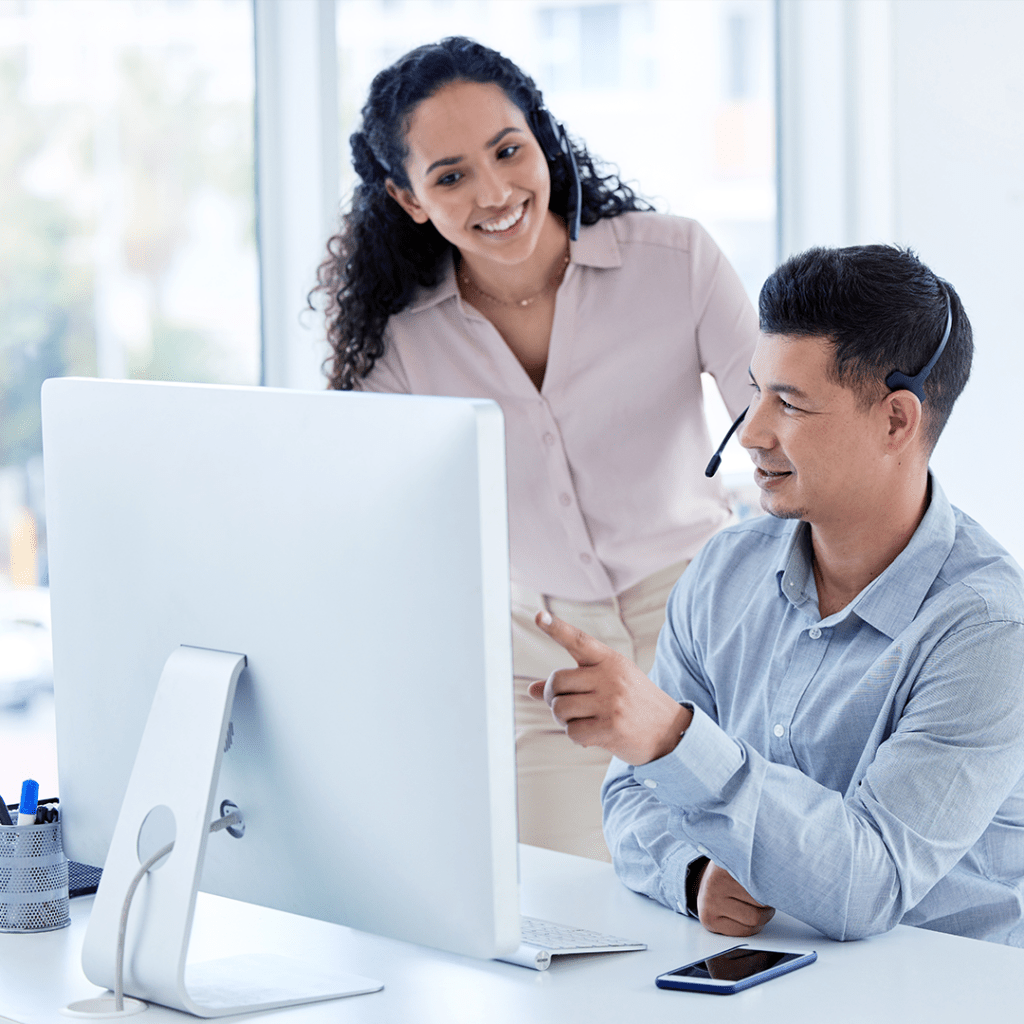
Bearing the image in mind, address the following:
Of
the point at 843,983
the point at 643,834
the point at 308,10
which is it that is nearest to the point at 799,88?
the point at 308,10

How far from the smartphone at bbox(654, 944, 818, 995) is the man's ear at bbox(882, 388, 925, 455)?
1.70 feet

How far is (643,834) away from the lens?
1415mm

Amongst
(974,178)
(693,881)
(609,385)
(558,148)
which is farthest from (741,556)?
(974,178)

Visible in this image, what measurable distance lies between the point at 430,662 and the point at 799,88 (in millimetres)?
2777

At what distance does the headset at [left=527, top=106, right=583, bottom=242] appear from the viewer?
2041 millimetres

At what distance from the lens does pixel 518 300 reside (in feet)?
6.98

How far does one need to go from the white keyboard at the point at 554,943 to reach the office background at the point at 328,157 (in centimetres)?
109

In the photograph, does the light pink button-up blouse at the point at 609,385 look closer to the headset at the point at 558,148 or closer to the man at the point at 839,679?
the headset at the point at 558,148

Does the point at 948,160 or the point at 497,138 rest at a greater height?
the point at 948,160

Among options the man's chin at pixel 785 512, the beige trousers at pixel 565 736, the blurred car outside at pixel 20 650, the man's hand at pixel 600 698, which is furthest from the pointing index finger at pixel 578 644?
the blurred car outside at pixel 20 650

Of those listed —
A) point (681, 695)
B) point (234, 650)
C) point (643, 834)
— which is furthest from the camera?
point (681, 695)

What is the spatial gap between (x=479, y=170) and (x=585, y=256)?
0.77ft

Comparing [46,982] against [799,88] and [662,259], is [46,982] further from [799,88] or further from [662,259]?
[799,88]

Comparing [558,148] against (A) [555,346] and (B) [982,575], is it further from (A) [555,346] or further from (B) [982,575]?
(B) [982,575]
